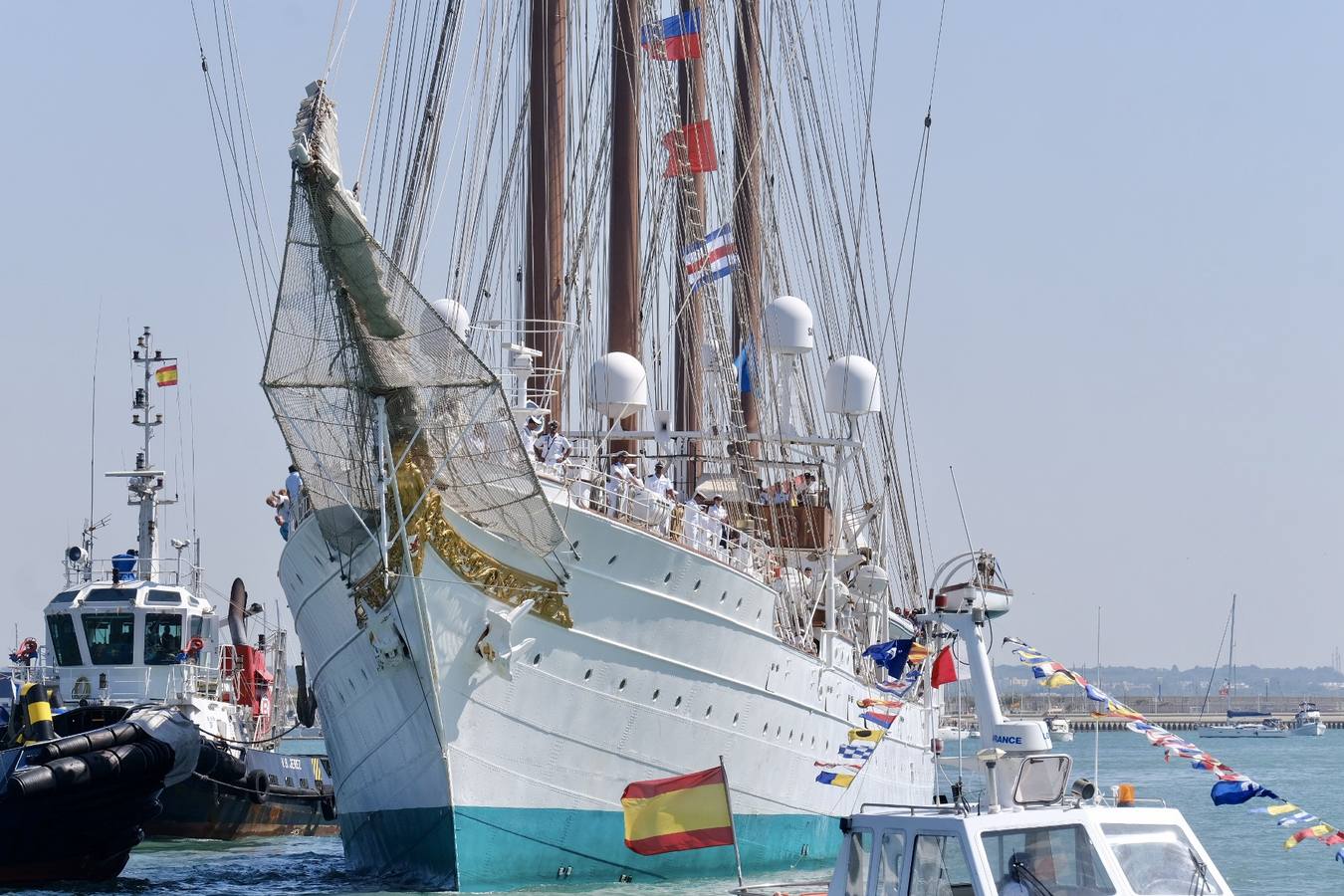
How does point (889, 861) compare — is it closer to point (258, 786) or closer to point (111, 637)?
point (258, 786)

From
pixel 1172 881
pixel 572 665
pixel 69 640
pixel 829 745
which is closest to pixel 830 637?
pixel 829 745

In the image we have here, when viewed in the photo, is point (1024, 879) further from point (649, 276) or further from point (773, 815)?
point (649, 276)

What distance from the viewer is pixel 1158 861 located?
14.7m

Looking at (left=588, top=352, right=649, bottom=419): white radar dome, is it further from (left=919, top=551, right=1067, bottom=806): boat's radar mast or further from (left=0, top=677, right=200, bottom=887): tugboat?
(left=919, top=551, right=1067, bottom=806): boat's radar mast

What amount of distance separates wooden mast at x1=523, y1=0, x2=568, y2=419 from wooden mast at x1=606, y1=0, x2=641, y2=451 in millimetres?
1080

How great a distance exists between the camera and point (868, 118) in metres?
41.7

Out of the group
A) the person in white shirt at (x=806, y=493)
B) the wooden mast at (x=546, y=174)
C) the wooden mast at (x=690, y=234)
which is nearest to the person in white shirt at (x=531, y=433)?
the wooden mast at (x=546, y=174)

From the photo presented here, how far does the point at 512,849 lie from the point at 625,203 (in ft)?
49.3

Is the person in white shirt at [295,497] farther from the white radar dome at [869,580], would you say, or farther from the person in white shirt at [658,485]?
the white radar dome at [869,580]

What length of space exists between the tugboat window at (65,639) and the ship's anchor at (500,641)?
19.2 meters

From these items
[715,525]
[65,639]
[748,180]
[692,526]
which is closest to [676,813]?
[692,526]

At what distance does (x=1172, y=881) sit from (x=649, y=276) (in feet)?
97.1

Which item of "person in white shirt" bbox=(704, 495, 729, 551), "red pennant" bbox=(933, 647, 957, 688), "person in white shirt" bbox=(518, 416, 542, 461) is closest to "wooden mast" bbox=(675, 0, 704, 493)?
"person in white shirt" bbox=(704, 495, 729, 551)

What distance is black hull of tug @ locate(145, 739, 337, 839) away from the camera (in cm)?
4200
